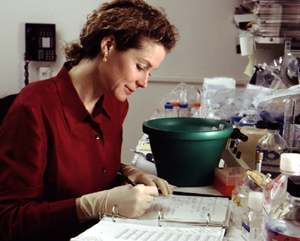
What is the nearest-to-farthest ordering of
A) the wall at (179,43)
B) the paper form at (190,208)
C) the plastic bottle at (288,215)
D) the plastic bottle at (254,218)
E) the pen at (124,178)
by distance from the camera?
the plastic bottle at (288,215) → the plastic bottle at (254,218) → the paper form at (190,208) → the pen at (124,178) → the wall at (179,43)

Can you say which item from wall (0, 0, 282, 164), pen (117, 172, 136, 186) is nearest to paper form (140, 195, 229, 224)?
pen (117, 172, 136, 186)

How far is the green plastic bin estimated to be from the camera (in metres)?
1.38

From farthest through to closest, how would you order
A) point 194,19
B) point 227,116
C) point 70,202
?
point 194,19 < point 227,116 < point 70,202

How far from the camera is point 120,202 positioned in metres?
1.18

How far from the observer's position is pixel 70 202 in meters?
1.27

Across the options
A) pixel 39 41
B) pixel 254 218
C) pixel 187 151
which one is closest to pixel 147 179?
pixel 187 151

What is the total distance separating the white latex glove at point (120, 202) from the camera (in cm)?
116

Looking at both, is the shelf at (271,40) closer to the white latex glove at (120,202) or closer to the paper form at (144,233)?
the white latex glove at (120,202)

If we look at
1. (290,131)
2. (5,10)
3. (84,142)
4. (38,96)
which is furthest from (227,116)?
(5,10)

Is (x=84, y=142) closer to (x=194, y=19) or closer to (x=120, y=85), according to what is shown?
(x=120, y=85)

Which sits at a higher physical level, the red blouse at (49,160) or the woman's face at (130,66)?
the woman's face at (130,66)

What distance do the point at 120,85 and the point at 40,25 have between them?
1770mm

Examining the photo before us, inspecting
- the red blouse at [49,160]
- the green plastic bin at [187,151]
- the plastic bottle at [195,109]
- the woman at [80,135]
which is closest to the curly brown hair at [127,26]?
the woman at [80,135]

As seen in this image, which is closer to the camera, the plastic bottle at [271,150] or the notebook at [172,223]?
the notebook at [172,223]
